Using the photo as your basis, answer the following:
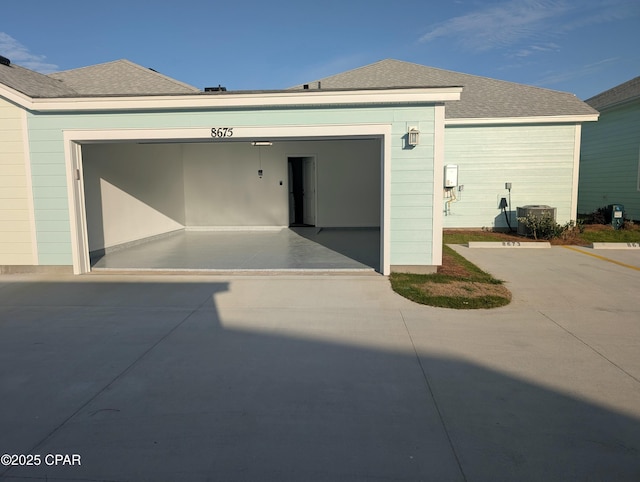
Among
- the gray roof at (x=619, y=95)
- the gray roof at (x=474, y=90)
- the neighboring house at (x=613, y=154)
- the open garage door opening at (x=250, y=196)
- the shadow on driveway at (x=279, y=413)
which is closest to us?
the shadow on driveway at (x=279, y=413)

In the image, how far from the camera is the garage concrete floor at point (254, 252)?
8.03 meters

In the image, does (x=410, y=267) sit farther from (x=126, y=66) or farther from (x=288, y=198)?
(x=126, y=66)

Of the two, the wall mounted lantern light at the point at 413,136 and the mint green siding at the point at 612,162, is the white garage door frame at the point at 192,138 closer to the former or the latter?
the wall mounted lantern light at the point at 413,136

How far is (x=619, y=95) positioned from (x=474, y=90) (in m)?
4.73

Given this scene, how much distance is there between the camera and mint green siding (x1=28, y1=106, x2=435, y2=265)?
22.8 ft

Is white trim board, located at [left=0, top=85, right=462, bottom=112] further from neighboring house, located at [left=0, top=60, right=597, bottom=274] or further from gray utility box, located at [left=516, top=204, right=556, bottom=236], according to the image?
gray utility box, located at [left=516, top=204, right=556, bottom=236]

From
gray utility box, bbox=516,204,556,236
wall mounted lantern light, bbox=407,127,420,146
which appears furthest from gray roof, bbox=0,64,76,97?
gray utility box, bbox=516,204,556,236

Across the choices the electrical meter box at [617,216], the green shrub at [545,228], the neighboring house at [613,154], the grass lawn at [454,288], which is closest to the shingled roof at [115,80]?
the grass lawn at [454,288]

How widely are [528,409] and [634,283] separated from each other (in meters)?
4.96

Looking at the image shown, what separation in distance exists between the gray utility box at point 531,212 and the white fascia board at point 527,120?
2.43 metres

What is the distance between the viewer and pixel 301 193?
14.8 m

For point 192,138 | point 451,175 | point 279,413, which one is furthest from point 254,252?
point 279,413

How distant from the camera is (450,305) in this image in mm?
5500

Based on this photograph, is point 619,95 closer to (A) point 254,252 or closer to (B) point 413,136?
(B) point 413,136
